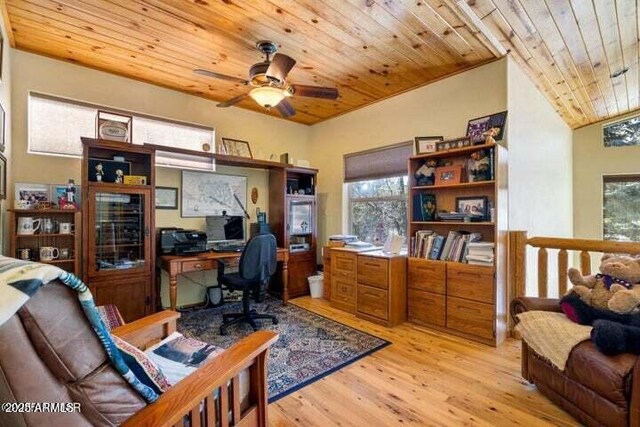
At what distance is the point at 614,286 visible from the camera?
180 cm

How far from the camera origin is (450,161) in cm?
314

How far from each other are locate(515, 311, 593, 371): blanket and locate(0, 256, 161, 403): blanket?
1994mm

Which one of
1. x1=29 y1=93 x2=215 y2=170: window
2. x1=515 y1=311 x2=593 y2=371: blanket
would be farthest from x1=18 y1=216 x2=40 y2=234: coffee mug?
x1=515 y1=311 x2=593 y2=371: blanket

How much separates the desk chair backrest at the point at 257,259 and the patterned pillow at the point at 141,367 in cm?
193

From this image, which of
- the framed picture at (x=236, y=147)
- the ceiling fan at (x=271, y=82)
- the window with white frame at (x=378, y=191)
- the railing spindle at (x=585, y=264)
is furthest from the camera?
the framed picture at (x=236, y=147)

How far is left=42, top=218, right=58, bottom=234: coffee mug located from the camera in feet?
8.68

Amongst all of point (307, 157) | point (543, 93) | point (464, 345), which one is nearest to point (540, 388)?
point (464, 345)

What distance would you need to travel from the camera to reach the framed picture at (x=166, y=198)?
11.5 feet

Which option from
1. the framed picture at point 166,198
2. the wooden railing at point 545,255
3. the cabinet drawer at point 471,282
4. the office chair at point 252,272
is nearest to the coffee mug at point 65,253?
the framed picture at point 166,198

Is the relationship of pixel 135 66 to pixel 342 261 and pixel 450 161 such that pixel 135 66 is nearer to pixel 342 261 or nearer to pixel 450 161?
pixel 342 261

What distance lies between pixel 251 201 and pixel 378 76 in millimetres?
2277

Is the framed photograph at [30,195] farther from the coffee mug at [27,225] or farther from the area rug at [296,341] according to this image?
the area rug at [296,341]

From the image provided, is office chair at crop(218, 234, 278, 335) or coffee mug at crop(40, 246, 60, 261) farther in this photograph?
office chair at crop(218, 234, 278, 335)

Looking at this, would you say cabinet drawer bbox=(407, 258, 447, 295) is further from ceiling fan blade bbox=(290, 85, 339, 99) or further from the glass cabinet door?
the glass cabinet door
